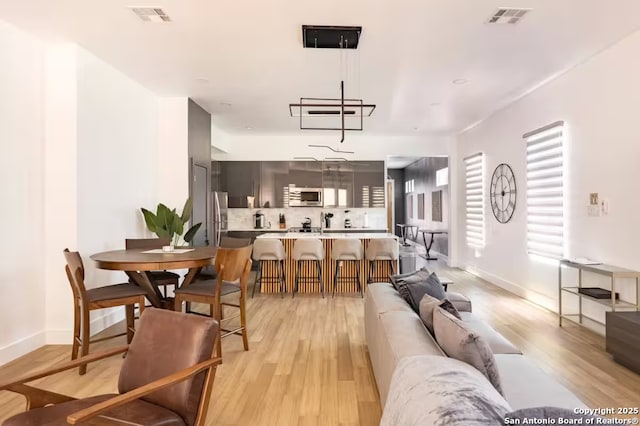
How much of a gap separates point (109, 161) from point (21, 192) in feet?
3.30

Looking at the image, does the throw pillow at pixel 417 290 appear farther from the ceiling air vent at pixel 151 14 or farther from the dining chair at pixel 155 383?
the ceiling air vent at pixel 151 14

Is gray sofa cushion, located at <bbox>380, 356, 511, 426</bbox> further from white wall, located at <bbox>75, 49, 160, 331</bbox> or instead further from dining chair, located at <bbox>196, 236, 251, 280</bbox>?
white wall, located at <bbox>75, 49, 160, 331</bbox>

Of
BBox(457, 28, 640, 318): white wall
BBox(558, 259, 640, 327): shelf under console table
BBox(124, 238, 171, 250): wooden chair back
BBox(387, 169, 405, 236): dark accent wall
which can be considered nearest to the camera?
BBox(558, 259, 640, 327): shelf under console table

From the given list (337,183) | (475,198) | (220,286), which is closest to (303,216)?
(337,183)

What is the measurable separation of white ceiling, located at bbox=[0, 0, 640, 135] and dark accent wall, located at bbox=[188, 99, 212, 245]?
1.20 feet

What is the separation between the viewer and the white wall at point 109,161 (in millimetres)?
4070

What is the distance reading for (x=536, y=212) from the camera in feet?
17.5

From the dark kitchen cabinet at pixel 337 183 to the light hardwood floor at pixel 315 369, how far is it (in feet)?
12.7

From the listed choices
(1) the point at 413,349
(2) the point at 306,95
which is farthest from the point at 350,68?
(1) the point at 413,349

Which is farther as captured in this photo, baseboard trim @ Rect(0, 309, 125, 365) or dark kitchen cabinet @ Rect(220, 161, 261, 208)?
dark kitchen cabinet @ Rect(220, 161, 261, 208)

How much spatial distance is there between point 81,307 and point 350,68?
3614 mm

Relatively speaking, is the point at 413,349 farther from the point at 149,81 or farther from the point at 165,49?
the point at 149,81

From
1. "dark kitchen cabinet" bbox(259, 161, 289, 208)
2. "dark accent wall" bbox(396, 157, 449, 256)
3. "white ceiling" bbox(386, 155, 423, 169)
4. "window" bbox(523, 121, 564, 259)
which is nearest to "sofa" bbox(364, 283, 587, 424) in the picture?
"window" bbox(523, 121, 564, 259)

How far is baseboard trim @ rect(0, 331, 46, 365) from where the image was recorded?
134 inches
